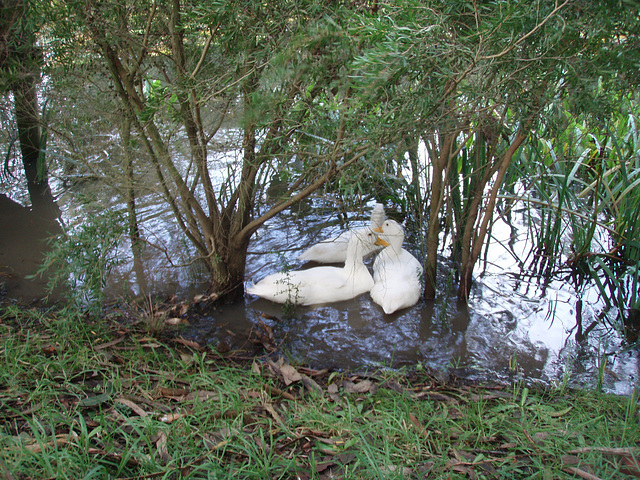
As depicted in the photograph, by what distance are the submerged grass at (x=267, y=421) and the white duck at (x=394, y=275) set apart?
0.90 meters

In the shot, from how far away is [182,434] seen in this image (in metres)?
2.28

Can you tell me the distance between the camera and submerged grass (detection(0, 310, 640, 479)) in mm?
2066

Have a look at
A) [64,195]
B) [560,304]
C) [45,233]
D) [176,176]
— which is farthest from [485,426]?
[64,195]

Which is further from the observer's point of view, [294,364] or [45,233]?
[45,233]

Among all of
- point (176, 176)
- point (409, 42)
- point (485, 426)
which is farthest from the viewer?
point (176, 176)

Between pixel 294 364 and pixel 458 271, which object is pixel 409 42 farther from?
pixel 458 271

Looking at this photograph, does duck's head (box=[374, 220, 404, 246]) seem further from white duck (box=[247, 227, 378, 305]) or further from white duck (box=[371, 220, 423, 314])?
white duck (box=[247, 227, 378, 305])

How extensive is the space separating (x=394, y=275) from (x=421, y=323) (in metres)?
0.52

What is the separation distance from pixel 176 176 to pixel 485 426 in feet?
8.47

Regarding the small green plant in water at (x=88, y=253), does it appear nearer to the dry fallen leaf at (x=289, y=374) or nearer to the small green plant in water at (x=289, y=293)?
the small green plant in water at (x=289, y=293)

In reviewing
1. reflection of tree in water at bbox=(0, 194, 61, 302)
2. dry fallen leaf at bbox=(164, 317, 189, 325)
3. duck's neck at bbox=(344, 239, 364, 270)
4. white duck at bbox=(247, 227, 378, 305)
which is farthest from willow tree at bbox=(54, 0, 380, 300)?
reflection of tree in water at bbox=(0, 194, 61, 302)

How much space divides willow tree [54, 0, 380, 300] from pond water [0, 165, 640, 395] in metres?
0.52

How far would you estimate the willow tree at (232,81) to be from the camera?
251 cm

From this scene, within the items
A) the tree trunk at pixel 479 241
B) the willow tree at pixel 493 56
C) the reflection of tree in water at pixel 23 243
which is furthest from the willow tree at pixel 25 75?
the tree trunk at pixel 479 241
